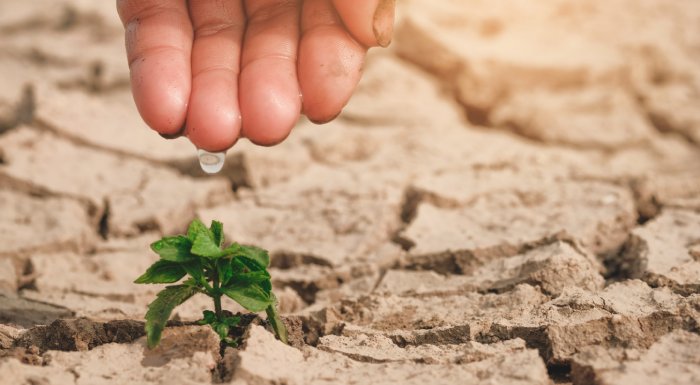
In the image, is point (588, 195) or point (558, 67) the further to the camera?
point (558, 67)

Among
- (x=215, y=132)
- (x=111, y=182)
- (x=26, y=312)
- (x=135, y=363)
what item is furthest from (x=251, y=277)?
(x=111, y=182)

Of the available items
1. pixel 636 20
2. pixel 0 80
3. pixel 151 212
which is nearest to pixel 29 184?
pixel 151 212

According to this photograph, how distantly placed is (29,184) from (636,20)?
339cm

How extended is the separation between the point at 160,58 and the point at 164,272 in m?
0.72

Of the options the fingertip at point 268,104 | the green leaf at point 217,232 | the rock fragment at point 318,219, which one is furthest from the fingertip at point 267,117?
the rock fragment at point 318,219

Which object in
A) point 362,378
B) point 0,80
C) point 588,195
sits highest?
point 0,80

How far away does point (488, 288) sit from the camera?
2.18 m

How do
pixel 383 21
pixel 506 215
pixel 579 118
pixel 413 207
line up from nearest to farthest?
1. pixel 383 21
2. pixel 506 215
3. pixel 413 207
4. pixel 579 118

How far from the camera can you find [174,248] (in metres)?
1.72

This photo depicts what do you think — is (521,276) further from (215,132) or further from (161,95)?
(161,95)

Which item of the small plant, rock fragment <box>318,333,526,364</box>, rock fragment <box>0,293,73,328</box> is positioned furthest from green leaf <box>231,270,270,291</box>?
rock fragment <box>0,293,73,328</box>

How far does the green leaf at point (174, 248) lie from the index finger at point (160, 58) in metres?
0.49

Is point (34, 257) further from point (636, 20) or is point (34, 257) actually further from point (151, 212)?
point (636, 20)

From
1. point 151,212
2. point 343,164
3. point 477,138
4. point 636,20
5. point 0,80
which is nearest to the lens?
point 151,212
